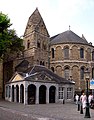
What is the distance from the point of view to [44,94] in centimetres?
4950

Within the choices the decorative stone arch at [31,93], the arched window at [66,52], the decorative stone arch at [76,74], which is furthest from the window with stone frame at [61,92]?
the arched window at [66,52]

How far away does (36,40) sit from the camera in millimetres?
61781

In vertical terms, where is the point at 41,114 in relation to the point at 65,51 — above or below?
below

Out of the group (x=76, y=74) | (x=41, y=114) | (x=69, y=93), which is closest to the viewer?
(x=41, y=114)

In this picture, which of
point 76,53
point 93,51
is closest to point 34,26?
point 76,53

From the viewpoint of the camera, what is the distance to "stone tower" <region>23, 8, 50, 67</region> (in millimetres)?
61094

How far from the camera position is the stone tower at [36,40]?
61094 mm

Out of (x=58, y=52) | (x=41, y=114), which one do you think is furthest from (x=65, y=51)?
(x=41, y=114)

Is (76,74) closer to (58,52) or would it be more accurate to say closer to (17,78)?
(58,52)

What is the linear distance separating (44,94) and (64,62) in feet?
51.3

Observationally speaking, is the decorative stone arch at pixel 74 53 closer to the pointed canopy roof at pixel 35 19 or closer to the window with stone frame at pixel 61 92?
the pointed canopy roof at pixel 35 19

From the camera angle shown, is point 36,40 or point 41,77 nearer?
point 41,77

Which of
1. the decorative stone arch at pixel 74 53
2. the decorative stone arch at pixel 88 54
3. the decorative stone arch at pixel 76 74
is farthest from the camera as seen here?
the decorative stone arch at pixel 88 54

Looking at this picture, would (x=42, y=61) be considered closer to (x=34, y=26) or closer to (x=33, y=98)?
(x=34, y=26)
